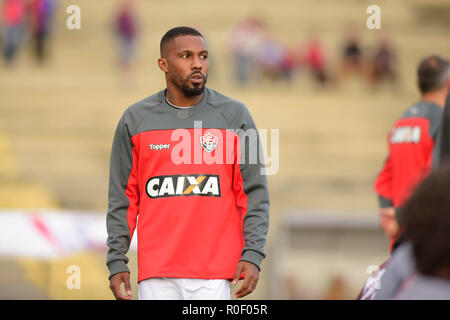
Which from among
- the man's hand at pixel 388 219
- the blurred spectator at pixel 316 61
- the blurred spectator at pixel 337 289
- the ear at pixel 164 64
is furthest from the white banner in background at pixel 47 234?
the blurred spectator at pixel 316 61

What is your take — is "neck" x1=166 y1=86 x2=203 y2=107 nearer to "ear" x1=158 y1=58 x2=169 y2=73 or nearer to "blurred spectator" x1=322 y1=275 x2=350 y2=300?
"ear" x1=158 y1=58 x2=169 y2=73

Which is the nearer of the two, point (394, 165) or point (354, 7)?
point (394, 165)

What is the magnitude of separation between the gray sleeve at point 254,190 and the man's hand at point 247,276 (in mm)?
64

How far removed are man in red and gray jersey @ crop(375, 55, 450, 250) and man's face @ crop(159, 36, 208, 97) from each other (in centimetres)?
170

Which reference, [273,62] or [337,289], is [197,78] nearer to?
[337,289]

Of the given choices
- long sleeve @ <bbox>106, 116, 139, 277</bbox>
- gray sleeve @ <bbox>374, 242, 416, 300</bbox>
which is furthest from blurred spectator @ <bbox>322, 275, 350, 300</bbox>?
gray sleeve @ <bbox>374, 242, 416, 300</bbox>

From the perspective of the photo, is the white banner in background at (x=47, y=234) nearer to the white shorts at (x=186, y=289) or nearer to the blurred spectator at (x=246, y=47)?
the white shorts at (x=186, y=289)

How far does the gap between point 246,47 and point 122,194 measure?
1367 cm

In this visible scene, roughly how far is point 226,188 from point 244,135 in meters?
0.26

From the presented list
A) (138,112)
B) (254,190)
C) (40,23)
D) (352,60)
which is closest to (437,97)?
(254,190)

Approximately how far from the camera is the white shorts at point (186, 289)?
13.0ft
